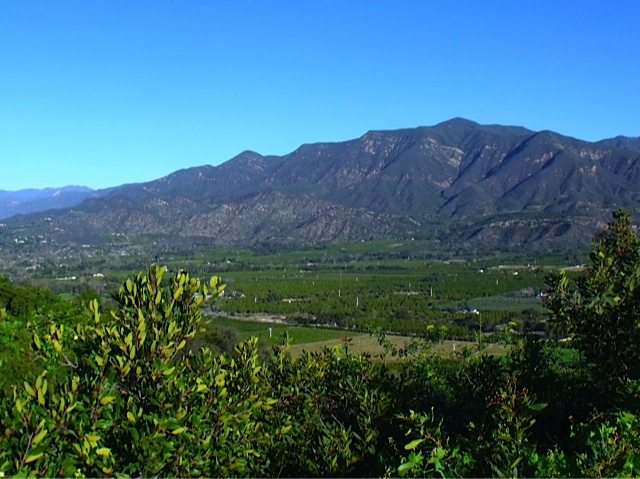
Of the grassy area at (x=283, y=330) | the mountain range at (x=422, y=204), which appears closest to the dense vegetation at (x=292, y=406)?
the grassy area at (x=283, y=330)

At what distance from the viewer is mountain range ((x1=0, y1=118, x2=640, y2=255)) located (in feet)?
352

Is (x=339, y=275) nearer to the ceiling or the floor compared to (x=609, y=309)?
nearer to the floor

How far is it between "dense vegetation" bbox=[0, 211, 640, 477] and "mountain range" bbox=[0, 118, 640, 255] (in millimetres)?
82324

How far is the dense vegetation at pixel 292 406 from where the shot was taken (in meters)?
4.40

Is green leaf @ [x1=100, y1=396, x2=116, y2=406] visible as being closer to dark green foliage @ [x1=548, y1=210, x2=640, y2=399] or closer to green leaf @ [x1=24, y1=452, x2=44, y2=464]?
green leaf @ [x1=24, y1=452, x2=44, y2=464]

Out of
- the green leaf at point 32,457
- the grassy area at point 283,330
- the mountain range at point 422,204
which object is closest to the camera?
the green leaf at point 32,457

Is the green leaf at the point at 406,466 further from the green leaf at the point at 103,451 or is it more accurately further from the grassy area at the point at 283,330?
the grassy area at the point at 283,330

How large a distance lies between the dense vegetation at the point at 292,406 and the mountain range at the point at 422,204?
3241 inches

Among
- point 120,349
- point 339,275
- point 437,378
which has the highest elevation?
point 120,349

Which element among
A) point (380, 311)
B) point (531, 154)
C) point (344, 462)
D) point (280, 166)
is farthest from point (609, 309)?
point (280, 166)

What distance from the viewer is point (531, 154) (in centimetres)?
14962

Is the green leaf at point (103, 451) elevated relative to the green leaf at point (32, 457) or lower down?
lower down

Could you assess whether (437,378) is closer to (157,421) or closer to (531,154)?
(157,421)

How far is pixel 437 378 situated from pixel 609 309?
3056 millimetres
